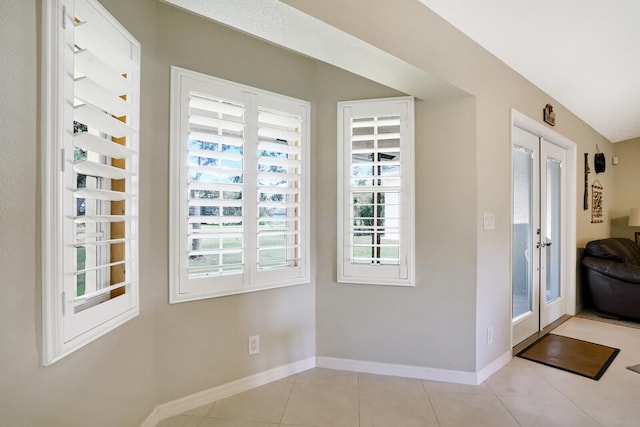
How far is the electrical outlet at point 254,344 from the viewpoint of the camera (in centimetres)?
237

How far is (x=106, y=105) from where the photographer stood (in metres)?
1.46

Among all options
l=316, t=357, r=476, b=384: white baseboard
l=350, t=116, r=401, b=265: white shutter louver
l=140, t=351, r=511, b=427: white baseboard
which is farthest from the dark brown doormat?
l=350, t=116, r=401, b=265: white shutter louver

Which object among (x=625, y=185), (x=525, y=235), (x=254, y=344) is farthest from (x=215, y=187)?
(x=625, y=185)

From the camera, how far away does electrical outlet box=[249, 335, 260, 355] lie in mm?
2373

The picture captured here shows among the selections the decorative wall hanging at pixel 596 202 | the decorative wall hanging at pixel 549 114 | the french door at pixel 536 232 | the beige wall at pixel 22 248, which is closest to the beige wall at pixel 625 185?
the decorative wall hanging at pixel 596 202

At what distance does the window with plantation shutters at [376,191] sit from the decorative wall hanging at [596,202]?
12.0 feet

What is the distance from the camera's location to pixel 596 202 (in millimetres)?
4758

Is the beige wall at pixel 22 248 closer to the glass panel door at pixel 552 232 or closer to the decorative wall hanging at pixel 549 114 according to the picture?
the decorative wall hanging at pixel 549 114

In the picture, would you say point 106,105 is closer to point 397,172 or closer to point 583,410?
point 397,172

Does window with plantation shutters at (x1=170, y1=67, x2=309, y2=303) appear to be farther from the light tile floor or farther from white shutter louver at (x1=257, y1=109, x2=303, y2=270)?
the light tile floor

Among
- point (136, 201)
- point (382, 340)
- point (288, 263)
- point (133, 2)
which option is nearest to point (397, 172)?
point (288, 263)

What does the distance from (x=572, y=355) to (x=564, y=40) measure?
2564 millimetres

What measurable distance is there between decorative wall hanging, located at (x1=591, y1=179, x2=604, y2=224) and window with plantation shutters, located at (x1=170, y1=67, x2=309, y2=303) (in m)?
4.31

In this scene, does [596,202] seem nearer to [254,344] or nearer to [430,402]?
[430,402]
